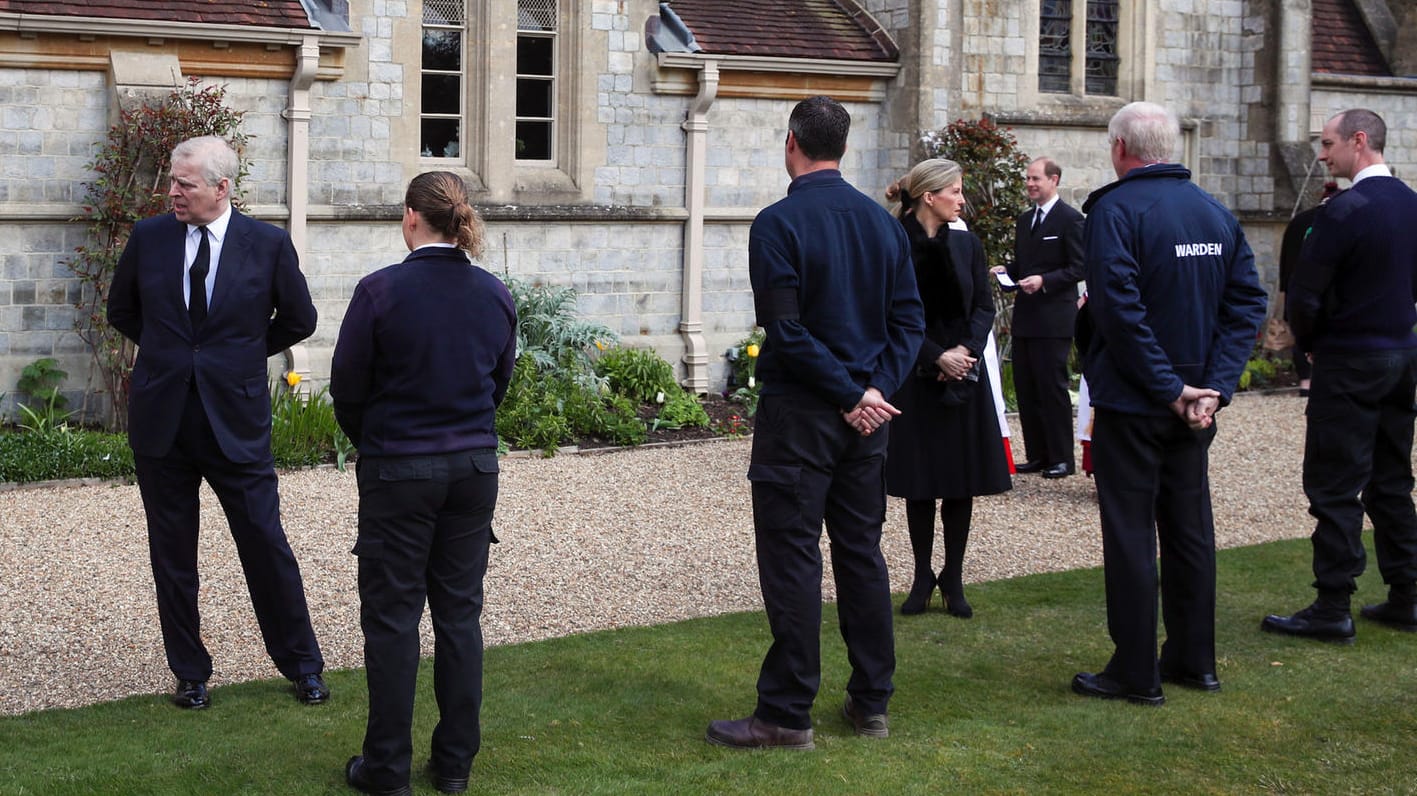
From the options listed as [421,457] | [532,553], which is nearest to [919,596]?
[532,553]

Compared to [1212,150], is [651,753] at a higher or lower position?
lower

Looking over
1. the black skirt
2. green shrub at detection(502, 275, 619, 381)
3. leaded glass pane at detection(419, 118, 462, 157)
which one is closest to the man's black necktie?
the black skirt

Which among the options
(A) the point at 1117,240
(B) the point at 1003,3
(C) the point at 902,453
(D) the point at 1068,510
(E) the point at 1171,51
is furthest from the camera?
(E) the point at 1171,51

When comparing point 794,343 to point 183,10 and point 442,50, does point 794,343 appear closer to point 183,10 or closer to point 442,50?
point 183,10

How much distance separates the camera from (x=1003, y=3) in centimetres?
1543

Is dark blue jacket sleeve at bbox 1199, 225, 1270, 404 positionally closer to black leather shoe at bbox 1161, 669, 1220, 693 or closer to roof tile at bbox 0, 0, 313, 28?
black leather shoe at bbox 1161, 669, 1220, 693

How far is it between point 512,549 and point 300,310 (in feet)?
9.52

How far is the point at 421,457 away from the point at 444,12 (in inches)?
363

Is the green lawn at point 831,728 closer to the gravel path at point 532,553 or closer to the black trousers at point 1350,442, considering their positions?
the black trousers at point 1350,442

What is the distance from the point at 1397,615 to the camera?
6723 mm

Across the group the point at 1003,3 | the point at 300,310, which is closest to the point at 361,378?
the point at 300,310

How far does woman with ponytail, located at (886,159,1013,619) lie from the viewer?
6574mm

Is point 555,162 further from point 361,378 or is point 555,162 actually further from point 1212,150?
point 361,378

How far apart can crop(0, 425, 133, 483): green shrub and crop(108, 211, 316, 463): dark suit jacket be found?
14.9ft
